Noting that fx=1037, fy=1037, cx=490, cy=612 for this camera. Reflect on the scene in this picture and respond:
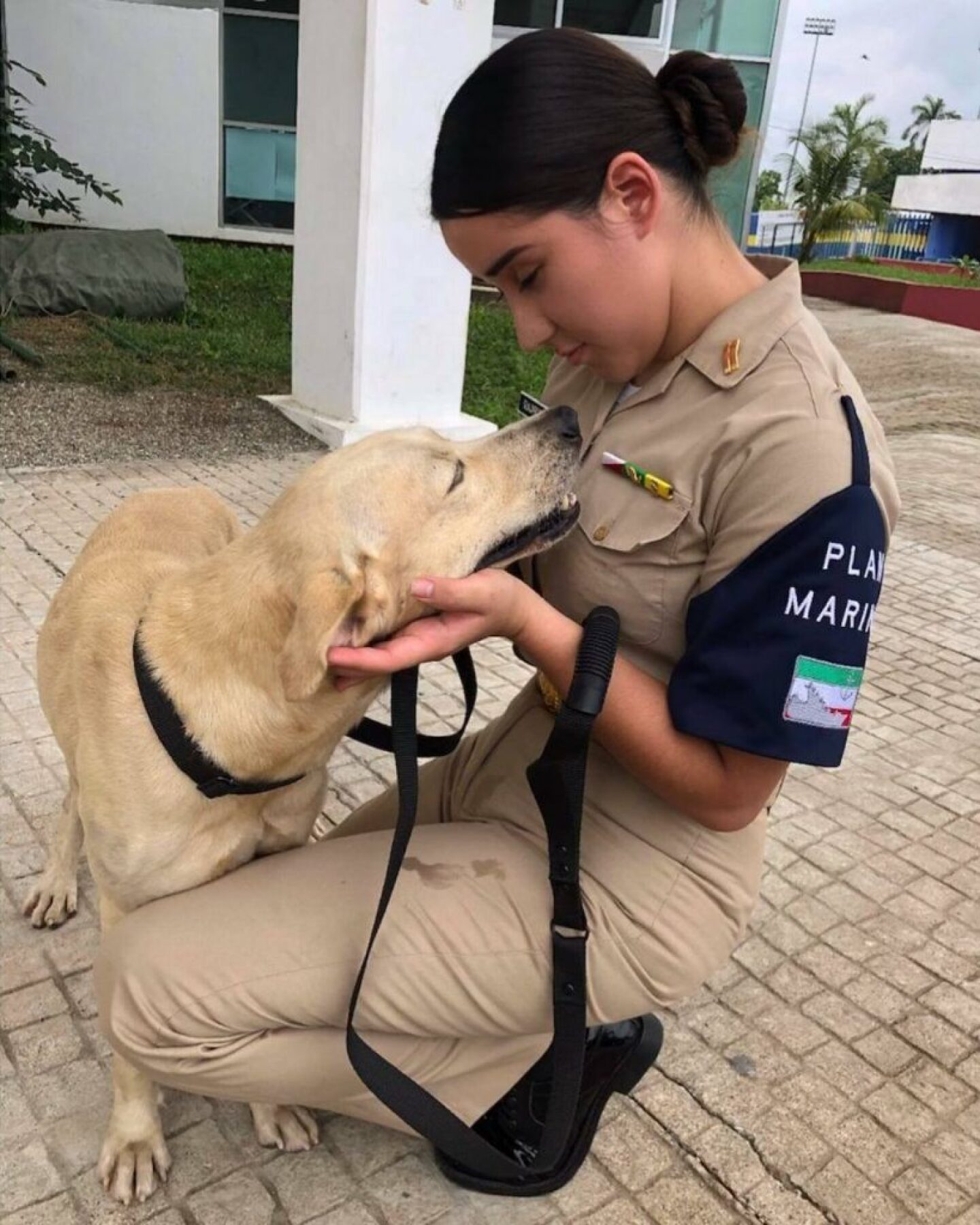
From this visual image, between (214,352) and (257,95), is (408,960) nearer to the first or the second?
(214,352)

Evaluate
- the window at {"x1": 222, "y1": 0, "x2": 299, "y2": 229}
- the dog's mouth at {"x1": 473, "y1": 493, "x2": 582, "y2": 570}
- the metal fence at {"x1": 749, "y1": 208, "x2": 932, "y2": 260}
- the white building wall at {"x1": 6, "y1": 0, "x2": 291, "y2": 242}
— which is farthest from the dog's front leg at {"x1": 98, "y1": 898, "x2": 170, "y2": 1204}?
the metal fence at {"x1": 749, "y1": 208, "x2": 932, "y2": 260}

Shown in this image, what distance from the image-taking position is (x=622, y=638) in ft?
7.06

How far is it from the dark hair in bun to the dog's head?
56 centimetres

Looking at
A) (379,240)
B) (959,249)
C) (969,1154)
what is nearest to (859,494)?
(969,1154)

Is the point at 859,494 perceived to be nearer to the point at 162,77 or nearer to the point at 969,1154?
the point at 969,1154

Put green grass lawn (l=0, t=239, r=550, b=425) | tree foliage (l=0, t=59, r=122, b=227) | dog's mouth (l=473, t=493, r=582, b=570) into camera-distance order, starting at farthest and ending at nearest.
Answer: tree foliage (l=0, t=59, r=122, b=227) → green grass lawn (l=0, t=239, r=550, b=425) → dog's mouth (l=473, t=493, r=582, b=570)

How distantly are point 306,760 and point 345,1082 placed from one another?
0.68 m

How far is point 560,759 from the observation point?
190 cm

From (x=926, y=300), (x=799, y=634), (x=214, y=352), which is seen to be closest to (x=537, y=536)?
(x=799, y=634)

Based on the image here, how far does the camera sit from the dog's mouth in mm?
2301

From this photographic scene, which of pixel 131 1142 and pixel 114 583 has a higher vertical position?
pixel 114 583

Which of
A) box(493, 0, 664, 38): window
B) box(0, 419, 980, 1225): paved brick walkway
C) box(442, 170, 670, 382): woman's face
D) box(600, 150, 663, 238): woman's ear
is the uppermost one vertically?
box(493, 0, 664, 38): window

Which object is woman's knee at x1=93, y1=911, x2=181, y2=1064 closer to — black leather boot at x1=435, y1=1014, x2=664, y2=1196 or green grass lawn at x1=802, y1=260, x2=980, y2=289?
black leather boot at x1=435, y1=1014, x2=664, y2=1196

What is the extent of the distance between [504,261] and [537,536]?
1.98 ft
